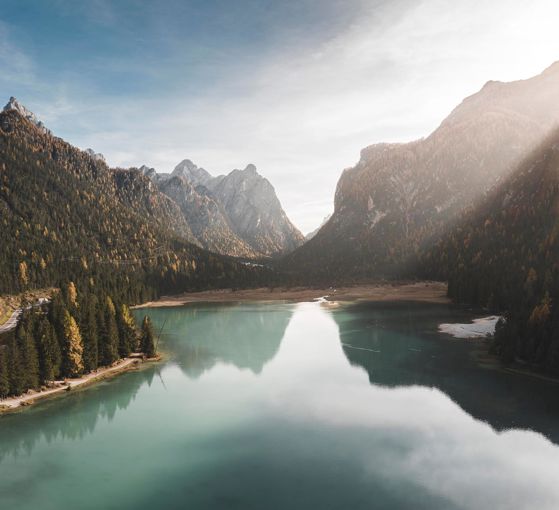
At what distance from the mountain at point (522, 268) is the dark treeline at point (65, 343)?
211 feet

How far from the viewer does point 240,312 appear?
150 m

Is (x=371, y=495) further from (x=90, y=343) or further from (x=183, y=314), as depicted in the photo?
(x=183, y=314)

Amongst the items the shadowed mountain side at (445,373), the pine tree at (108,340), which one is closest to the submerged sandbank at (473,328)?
the shadowed mountain side at (445,373)

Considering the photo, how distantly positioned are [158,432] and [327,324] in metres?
76.8

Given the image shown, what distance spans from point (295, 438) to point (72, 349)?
39.1 metres

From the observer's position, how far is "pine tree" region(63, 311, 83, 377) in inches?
2554

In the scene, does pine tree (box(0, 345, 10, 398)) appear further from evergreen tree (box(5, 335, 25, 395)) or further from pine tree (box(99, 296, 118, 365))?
pine tree (box(99, 296, 118, 365))

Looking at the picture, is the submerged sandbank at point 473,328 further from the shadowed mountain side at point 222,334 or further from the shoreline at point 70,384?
the shoreline at point 70,384

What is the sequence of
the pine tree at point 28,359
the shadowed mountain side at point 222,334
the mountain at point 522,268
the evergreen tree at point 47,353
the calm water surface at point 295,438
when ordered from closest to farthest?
the calm water surface at point 295,438, the pine tree at point 28,359, the evergreen tree at point 47,353, the mountain at point 522,268, the shadowed mountain side at point 222,334

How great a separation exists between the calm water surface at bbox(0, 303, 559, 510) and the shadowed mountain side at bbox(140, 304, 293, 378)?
5.99 ft

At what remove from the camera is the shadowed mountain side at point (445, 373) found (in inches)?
1978

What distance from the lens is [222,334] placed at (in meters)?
109

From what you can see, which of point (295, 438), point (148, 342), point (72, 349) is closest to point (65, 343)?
point (72, 349)

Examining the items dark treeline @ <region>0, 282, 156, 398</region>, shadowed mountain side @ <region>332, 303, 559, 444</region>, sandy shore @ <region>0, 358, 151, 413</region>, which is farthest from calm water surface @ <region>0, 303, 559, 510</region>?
dark treeline @ <region>0, 282, 156, 398</region>
